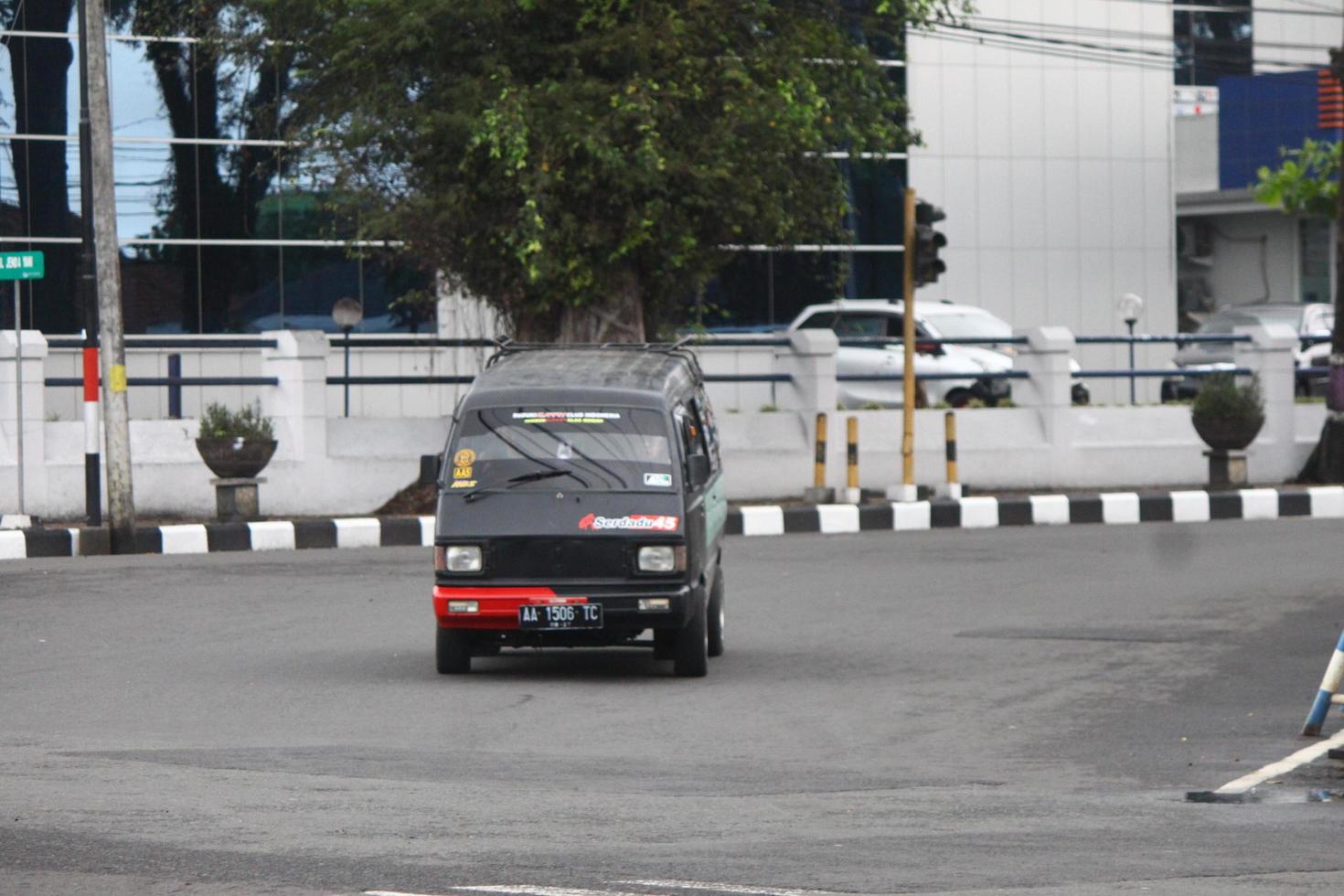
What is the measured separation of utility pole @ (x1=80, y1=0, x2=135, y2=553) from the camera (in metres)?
18.7

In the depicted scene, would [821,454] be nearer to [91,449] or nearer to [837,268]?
[91,449]

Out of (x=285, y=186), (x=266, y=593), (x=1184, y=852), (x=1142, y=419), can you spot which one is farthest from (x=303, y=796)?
(x=285, y=186)

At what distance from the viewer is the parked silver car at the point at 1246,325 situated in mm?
33375

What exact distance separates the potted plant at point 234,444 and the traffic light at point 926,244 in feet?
22.2

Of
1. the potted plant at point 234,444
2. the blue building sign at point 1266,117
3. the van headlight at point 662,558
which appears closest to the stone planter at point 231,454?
the potted plant at point 234,444

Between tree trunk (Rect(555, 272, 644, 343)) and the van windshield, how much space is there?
391 inches

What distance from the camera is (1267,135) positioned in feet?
140

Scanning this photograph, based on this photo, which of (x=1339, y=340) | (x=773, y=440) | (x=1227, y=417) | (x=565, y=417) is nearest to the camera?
(x=565, y=417)

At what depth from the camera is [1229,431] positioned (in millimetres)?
23344

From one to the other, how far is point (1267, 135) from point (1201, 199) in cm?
270

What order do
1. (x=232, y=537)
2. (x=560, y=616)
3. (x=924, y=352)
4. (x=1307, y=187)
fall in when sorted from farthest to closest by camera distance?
(x=1307, y=187), (x=924, y=352), (x=232, y=537), (x=560, y=616)

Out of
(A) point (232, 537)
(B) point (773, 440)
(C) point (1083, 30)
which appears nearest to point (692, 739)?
(A) point (232, 537)

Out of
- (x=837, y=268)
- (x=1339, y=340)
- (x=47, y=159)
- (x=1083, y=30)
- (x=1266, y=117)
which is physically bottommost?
(x=1339, y=340)

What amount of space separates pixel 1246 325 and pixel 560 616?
26313mm
